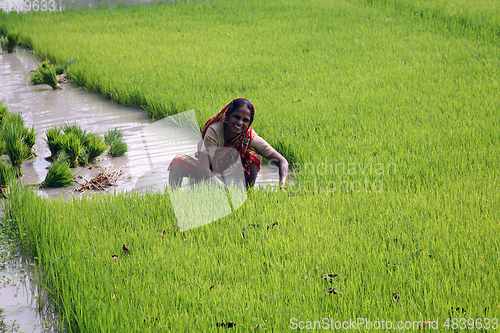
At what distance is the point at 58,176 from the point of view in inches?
168

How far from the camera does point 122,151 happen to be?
16.4ft

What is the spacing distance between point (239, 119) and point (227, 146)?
0.36m

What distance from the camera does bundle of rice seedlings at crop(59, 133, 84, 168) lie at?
4715mm

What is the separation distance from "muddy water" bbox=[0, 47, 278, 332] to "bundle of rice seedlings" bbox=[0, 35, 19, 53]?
1314 millimetres

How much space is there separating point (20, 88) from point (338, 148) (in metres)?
6.13

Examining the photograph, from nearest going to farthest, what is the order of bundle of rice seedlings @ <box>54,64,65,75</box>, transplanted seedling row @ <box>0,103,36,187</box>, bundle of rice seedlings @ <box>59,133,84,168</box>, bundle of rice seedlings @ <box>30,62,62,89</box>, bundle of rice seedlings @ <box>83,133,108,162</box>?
1. transplanted seedling row @ <box>0,103,36,187</box>
2. bundle of rice seedlings @ <box>59,133,84,168</box>
3. bundle of rice seedlings @ <box>83,133,108,162</box>
4. bundle of rice seedlings @ <box>30,62,62,89</box>
5. bundle of rice seedlings @ <box>54,64,65,75</box>

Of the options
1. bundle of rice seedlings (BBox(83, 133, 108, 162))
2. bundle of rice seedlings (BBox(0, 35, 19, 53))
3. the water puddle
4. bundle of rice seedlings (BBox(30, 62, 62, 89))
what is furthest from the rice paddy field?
bundle of rice seedlings (BBox(0, 35, 19, 53))

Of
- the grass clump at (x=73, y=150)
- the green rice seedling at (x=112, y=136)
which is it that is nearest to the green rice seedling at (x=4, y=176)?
the grass clump at (x=73, y=150)

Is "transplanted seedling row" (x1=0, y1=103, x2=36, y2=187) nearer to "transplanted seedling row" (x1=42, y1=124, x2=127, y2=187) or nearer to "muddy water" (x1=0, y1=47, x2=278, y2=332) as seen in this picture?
"muddy water" (x1=0, y1=47, x2=278, y2=332)

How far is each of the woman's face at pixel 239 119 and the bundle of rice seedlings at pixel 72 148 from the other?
2057 millimetres

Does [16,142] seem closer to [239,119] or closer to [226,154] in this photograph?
[226,154]

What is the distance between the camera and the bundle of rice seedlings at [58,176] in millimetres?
4211

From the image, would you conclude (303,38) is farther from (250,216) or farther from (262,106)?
(250,216)

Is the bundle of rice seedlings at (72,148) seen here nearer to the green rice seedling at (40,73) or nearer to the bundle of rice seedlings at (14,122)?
the bundle of rice seedlings at (14,122)
